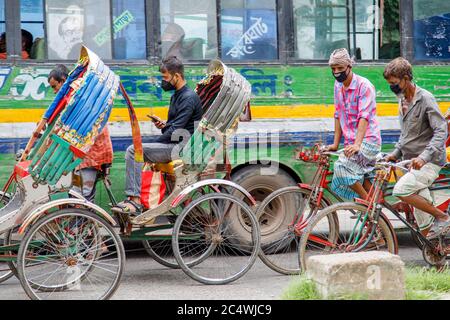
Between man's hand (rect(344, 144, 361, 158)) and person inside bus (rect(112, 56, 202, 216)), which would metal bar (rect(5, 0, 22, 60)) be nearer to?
person inside bus (rect(112, 56, 202, 216))

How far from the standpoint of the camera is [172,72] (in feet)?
24.6

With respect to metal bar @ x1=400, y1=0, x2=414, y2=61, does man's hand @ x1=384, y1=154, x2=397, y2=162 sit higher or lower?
lower

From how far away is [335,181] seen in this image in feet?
24.0

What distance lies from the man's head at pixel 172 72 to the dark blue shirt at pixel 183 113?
8 centimetres

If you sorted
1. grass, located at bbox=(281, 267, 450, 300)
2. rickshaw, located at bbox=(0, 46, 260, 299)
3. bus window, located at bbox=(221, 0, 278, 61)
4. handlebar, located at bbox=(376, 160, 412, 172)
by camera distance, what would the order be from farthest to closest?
bus window, located at bbox=(221, 0, 278, 61)
handlebar, located at bbox=(376, 160, 412, 172)
rickshaw, located at bbox=(0, 46, 260, 299)
grass, located at bbox=(281, 267, 450, 300)

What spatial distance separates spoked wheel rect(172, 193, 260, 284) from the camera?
282 inches

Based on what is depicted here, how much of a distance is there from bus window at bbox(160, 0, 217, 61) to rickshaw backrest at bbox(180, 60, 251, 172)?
118 cm

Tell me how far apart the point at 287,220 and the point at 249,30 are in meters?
2.28

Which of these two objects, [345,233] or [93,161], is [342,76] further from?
[93,161]

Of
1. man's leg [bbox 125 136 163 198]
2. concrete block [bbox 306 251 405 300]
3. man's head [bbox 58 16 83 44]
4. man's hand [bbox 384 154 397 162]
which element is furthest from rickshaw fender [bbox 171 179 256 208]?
man's head [bbox 58 16 83 44]

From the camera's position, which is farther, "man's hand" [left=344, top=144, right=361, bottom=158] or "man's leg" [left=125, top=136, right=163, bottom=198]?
"man's leg" [left=125, top=136, right=163, bottom=198]
